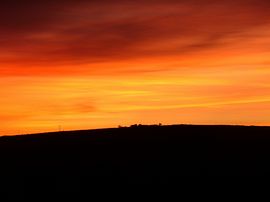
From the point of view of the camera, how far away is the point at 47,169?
1126 inches

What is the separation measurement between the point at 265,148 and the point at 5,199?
40.1ft

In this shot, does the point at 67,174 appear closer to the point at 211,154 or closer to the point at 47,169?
the point at 47,169

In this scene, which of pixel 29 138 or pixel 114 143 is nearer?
pixel 114 143

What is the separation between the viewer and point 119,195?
2434 cm

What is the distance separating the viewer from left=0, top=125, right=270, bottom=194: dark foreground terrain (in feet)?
89.0

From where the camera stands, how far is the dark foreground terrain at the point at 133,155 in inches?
1069

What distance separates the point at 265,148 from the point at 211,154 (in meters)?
2.49

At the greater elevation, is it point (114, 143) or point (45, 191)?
point (114, 143)

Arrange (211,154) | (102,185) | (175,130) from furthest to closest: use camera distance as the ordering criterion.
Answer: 1. (175,130)
2. (211,154)
3. (102,185)

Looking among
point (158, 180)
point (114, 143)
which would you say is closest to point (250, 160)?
point (158, 180)

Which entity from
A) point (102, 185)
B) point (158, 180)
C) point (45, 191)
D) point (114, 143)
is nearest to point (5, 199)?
point (45, 191)

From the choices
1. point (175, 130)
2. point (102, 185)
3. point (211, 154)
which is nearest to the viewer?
point (102, 185)

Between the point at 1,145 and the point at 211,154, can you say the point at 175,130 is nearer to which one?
the point at 211,154

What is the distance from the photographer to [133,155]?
3048cm
